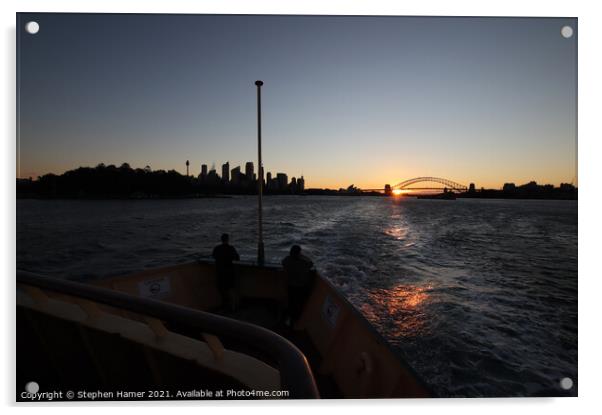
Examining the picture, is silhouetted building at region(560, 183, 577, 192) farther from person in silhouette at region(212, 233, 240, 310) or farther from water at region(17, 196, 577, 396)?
person in silhouette at region(212, 233, 240, 310)

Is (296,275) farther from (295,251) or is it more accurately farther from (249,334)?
(249,334)

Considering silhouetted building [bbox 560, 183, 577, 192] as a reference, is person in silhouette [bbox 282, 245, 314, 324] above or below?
below

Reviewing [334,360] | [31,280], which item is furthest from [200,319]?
[334,360]

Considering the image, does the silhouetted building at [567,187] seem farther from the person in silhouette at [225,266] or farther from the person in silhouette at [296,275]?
the person in silhouette at [225,266]

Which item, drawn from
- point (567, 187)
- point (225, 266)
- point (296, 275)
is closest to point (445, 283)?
point (567, 187)

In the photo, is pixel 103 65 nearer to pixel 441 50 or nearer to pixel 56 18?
pixel 56 18

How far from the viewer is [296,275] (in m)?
4.04

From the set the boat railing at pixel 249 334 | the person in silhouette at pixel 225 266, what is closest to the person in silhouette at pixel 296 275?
the person in silhouette at pixel 225 266

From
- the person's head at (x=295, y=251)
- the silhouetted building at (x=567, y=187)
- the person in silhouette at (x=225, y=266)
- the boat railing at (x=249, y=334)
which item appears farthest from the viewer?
the person in silhouette at (x=225, y=266)

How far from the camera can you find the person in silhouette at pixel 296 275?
158 inches

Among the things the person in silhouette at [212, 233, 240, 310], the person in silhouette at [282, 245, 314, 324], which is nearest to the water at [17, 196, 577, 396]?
the person in silhouette at [212, 233, 240, 310]

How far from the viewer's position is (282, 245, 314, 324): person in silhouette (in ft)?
13.2

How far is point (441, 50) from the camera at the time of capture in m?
3.44
